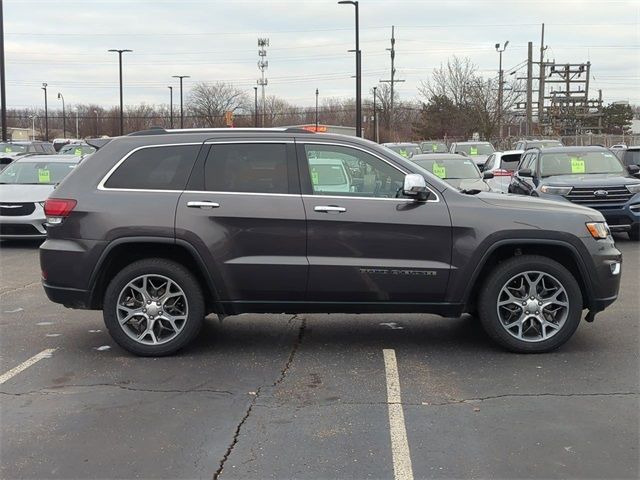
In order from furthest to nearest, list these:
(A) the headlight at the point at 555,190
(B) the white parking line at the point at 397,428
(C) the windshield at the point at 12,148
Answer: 1. (C) the windshield at the point at 12,148
2. (A) the headlight at the point at 555,190
3. (B) the white parking line at the point at 397,428

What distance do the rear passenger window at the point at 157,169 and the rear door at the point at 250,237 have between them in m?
0.19

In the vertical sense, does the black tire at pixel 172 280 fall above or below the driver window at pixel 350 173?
below

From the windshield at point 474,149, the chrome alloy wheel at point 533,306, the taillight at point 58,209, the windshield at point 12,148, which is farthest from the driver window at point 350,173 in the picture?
the windshield at point 12,148

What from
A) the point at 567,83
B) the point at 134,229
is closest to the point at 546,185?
the point at 134,229

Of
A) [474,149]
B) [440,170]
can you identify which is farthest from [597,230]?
[474,149]

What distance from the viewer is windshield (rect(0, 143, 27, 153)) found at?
88.0 feet

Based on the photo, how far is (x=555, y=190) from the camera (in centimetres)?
1148

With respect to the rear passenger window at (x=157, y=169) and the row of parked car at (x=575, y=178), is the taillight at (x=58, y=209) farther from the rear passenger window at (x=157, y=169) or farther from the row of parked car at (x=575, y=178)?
the row of parked car at (x=575, y=178)

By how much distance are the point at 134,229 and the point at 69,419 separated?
63.9 inches

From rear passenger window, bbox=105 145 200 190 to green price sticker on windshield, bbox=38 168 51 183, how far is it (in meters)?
8.16

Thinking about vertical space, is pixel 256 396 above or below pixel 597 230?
below

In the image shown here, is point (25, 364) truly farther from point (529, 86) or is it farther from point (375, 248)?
point (529, 86)

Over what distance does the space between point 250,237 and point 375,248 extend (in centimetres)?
100

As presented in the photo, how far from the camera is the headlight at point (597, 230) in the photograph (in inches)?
208
